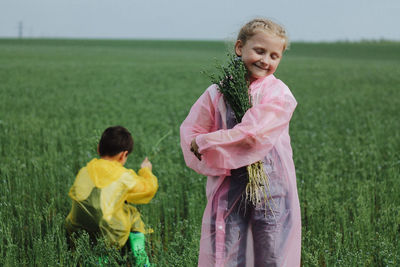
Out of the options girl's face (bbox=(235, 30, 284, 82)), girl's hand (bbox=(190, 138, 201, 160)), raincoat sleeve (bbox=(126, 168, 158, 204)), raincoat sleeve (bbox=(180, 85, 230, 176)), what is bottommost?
raincoat sleeve (bbox=(126, 168, 158, 204))

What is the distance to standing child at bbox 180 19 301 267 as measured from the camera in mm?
2420

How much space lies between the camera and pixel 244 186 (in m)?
2.52

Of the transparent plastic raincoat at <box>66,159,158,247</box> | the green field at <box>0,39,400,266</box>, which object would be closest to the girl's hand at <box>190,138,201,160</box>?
the green field at <box>0,39,400,266</box>

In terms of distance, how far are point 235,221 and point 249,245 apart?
0.56 ft

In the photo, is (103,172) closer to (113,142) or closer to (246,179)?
(113,142)

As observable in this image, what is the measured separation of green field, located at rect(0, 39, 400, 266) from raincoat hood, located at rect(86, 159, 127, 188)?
48cm

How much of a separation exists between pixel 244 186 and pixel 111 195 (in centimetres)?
136

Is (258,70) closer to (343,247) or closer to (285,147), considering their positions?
(285,147)

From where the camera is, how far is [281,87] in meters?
2.52

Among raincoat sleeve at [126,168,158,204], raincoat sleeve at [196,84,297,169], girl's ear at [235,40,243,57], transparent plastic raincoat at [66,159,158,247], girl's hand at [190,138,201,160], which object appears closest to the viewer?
raincoat sleeve at [196,84,297,169]

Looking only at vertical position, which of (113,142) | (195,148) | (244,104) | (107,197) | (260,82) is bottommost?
(107,197)

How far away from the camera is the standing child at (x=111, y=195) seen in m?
3.45

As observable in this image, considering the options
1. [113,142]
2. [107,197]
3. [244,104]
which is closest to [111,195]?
[107,197]

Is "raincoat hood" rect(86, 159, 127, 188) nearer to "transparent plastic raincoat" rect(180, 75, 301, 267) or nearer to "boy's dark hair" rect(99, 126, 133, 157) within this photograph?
"boy's dark hair" rect(99, 126, 133, 157)
